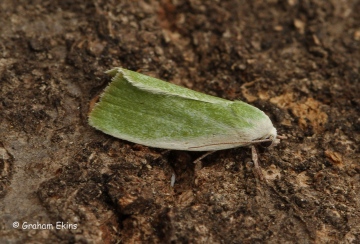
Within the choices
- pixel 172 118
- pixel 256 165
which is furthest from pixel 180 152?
pixel 256 165

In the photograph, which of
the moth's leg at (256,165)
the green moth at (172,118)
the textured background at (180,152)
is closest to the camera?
the textured background at (180,152)

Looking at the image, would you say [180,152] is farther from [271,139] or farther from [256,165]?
[271,139]

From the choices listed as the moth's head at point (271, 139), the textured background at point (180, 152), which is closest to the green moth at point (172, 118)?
the moth's head at point (271, 139)

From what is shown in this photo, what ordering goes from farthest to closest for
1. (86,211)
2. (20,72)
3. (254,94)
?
(254,94) < (20,72) < (86,211)

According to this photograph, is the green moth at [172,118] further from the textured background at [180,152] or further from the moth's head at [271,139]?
the textured background at [180,152]

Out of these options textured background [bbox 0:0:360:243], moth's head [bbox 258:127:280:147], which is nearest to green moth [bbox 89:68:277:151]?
moth's head [bbox 258:127:280:147]

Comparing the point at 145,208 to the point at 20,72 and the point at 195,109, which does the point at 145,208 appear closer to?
the point at 195,109

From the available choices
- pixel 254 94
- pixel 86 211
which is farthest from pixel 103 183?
pixel 254 94
